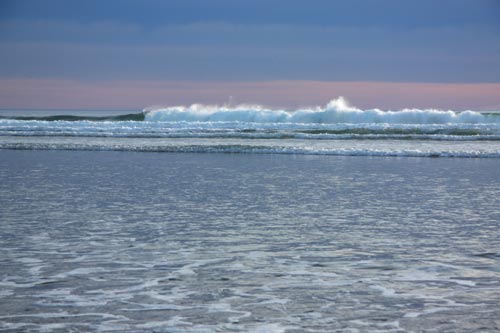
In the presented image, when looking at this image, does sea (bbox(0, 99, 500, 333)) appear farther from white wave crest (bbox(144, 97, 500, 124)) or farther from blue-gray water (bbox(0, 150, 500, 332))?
white wave crest (bbox(144, 97, 500, 124))

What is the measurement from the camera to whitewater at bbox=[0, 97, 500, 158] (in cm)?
2530

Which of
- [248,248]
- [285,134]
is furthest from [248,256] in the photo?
[285,134]

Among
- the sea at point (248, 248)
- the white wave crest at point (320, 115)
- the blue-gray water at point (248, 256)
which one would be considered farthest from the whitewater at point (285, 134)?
the blue-gray water at point (248, 256)

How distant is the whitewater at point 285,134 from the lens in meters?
25.3

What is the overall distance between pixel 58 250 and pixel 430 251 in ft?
13.4

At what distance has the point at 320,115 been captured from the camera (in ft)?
152

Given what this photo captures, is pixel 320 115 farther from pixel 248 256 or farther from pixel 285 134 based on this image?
pixel 248 256

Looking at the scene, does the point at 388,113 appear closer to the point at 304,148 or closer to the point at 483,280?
the point at 304,148

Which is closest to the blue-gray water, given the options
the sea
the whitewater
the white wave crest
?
the sea

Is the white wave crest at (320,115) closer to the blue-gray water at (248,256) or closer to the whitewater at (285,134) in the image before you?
the whitewater at (285,134)

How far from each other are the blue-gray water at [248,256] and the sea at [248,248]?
0.02 meters

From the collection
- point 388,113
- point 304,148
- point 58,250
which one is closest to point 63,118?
point 388,113

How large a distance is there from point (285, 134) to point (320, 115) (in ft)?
45.9

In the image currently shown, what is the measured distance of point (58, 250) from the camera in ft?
25.0
